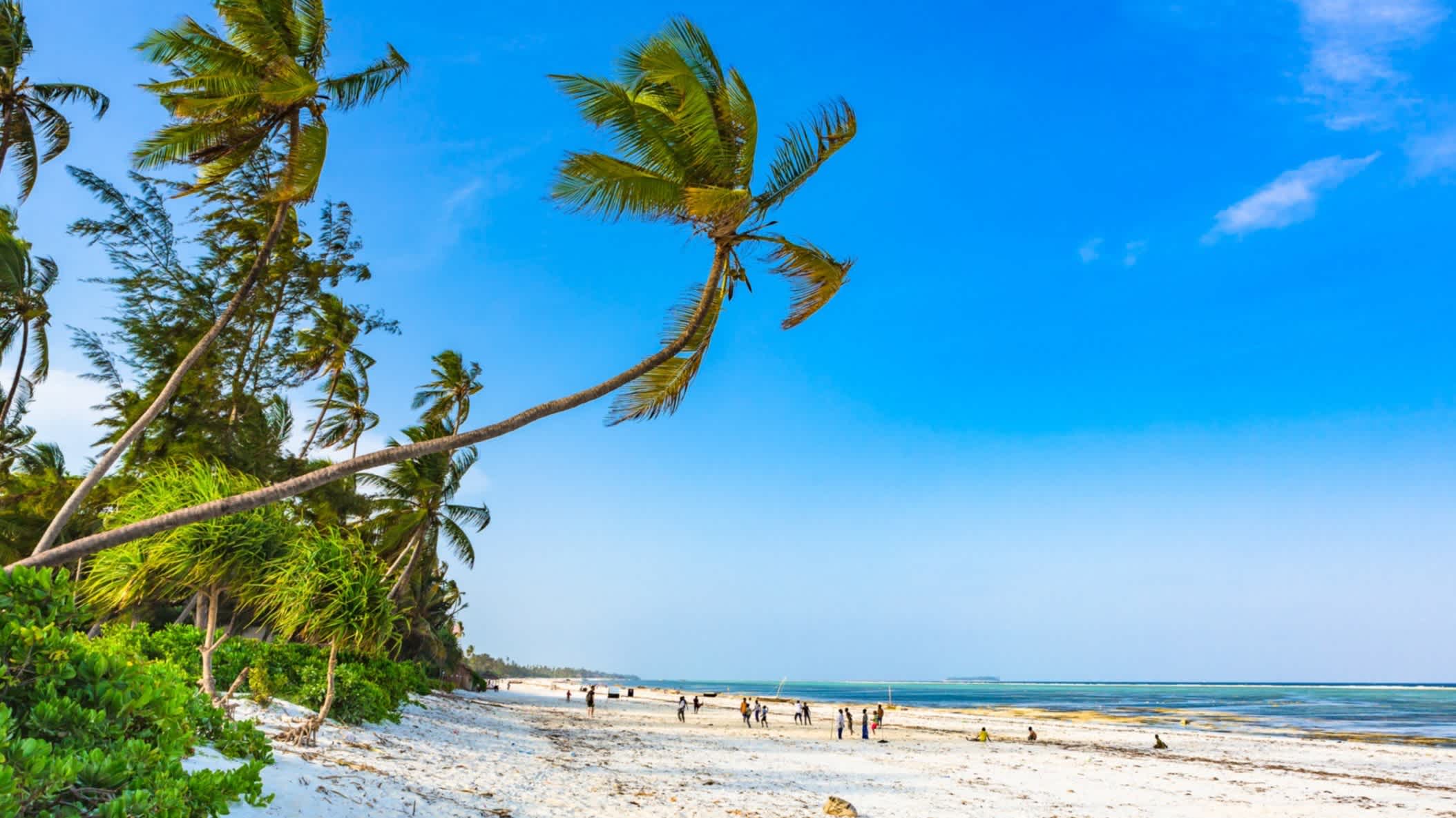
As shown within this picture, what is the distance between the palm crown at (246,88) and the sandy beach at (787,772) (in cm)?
661

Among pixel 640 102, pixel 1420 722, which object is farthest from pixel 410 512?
pixel 1420 722

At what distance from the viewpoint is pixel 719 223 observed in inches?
329

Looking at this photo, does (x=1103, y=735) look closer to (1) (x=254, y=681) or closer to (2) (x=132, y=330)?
(1) (x=254, y=681)

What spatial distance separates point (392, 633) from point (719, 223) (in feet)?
23.3

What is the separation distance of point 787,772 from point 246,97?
15.0m

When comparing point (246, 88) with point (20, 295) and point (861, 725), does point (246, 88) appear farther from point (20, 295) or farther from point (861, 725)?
point (861, 725)

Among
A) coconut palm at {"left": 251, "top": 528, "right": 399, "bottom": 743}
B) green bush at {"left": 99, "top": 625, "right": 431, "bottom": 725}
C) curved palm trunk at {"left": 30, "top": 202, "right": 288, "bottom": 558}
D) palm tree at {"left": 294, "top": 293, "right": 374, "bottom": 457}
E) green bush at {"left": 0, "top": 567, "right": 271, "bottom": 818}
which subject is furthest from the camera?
palm tree at {"left": 294, "top": 293, "right": 374, "bottom": 457}

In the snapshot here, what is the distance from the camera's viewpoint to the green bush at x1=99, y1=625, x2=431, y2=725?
10812 mm

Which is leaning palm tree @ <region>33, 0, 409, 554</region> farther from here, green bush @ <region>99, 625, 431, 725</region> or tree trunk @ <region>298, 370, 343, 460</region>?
tree trunk @ <region>298, 370, 343, 460</region>

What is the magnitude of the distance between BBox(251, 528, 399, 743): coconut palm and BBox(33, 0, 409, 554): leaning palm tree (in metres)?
2.24

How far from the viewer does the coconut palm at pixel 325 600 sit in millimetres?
9047

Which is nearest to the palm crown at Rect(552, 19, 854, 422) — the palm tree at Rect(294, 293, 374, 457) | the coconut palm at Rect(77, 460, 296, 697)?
the coconut palm at Rect(77, 460, 296, 697)

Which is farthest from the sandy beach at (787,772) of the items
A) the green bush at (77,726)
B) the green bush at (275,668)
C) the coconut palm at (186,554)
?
the green bush at (77,726)

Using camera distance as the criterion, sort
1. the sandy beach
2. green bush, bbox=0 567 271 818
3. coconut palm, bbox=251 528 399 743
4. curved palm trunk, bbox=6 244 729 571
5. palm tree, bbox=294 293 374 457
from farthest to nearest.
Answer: palm tree, bbox=294 293 374 457
coconut palm, bbox=251 528 399 743
the sandy beach
curved palm trunk, bbox=6 244 729 571
green bush, bbox=0 567 271 818
